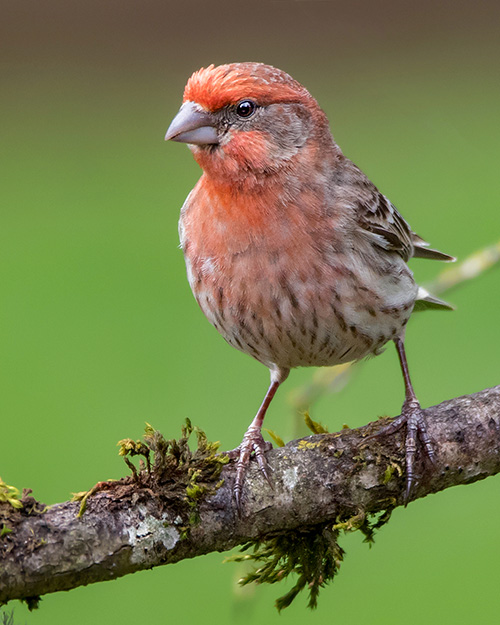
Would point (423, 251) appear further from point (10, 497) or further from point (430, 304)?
point (10, 497)

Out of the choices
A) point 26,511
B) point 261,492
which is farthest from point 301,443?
point 26,511

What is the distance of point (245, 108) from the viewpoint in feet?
15.4

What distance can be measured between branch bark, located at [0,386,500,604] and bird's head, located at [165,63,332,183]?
4.48 ft

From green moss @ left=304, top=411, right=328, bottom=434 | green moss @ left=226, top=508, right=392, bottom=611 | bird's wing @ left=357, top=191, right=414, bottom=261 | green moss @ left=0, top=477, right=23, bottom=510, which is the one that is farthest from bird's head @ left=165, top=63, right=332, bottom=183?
green moss @ left=0, top=477, right=23, bottom=510

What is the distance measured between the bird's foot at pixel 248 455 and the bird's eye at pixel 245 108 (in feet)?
5.07

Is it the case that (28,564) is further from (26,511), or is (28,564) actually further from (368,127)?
(368,127)

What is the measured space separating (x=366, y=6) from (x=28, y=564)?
14.0 metres

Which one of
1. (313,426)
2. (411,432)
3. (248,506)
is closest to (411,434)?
(411,432)

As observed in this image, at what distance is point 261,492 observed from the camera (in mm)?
4082

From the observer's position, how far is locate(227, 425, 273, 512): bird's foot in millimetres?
4043

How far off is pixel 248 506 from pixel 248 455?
15.6 inches

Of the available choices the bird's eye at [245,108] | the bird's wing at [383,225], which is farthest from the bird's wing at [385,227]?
the bird's eye at [245,108]

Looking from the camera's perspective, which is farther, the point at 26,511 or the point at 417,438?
the point at 417,438

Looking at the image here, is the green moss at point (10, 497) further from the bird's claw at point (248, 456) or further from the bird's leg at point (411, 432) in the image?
the bird's leg at point (411, 432)
